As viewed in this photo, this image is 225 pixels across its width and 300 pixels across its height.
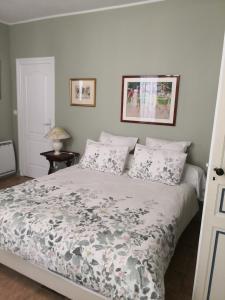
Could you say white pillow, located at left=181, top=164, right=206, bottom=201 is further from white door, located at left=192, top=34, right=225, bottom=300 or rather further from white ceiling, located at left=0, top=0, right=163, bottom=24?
white ceiling, located at left=0, top=0, right=163, bottom=24

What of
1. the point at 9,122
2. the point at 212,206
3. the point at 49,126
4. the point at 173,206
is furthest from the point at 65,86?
the point at 212,206

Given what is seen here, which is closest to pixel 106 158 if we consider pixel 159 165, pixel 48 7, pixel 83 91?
pixel 159 165

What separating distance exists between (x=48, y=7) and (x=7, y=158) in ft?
8.26

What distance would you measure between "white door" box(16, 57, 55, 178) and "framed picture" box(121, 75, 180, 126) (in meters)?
1.35

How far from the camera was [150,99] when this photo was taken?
308cm

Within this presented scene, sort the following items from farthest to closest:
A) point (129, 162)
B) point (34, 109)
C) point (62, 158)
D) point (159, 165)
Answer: point (34, 109) < point (62, 158) < point (129, 162) < point (159, 165)

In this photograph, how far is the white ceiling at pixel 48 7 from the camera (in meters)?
2.97

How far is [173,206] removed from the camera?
2.07 meters

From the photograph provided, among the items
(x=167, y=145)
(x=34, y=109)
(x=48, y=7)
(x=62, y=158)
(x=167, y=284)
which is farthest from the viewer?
(x=34, y=109)

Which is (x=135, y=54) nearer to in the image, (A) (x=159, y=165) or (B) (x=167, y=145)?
(B) (x=167, y=145)

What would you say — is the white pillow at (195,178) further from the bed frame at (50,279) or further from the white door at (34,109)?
the white door at (34,109)

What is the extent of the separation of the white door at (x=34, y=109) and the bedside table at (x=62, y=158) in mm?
538

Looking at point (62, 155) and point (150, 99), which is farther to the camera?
point (62, 155)

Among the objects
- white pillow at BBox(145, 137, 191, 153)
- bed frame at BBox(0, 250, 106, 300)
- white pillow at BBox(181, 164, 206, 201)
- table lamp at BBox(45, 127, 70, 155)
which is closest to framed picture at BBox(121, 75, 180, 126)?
white pillow at BBox(145, 137, 191, 153)
